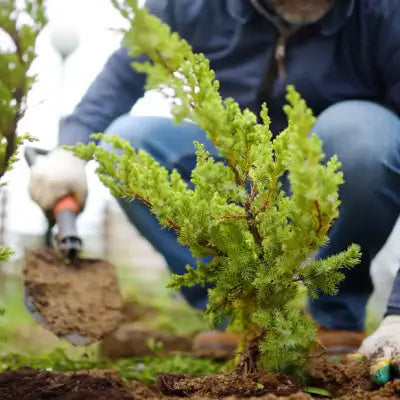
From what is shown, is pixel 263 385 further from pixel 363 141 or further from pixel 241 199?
pixel 363 141

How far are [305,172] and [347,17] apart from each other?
158cm

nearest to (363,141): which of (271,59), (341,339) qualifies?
(271,59)

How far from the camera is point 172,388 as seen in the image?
1.42 meters

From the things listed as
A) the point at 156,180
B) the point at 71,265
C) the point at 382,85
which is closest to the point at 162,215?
the point at 156,180

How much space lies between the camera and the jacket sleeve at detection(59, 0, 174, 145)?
249cm

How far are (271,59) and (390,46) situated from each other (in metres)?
0.48

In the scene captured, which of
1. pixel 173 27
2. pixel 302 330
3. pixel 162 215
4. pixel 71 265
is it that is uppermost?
pixel 173 27

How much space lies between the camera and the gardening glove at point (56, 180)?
7.00 ft

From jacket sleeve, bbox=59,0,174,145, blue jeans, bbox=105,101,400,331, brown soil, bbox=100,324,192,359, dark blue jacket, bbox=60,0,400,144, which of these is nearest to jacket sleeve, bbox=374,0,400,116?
dark blue jacket, bbox=60,0,400,144

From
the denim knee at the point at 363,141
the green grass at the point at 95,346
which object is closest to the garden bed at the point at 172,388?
the green grass at the point at 95,346

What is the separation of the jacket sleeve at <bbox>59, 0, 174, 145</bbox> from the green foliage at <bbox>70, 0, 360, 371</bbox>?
1.02 metres

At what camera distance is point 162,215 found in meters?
1.37

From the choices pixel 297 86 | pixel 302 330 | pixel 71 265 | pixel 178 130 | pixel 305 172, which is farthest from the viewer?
pixel 178 130

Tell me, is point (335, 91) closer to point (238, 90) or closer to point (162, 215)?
point (238, 90)
